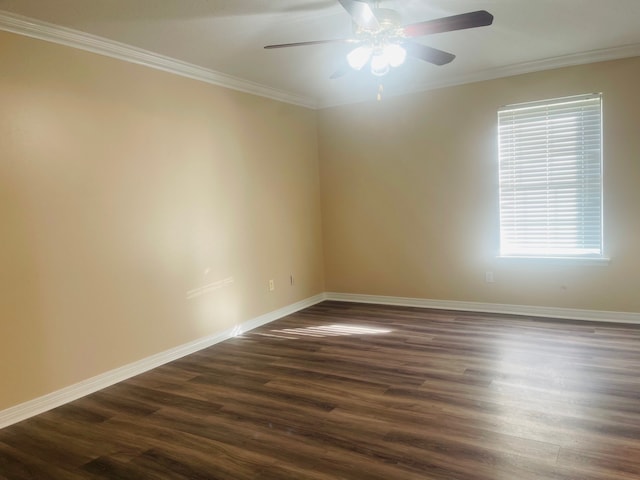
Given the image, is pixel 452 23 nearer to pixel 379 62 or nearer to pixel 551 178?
pixel 379 62

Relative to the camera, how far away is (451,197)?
4988 millimetres

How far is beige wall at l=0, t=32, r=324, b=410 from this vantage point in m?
2.91

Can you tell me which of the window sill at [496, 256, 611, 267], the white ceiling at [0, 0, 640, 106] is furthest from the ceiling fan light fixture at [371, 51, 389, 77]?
the window sill at [496, 256, 611, 267]

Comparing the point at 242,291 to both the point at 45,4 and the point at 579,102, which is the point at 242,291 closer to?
the point at 45,4

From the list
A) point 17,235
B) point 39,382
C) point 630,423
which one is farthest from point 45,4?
point 630,423

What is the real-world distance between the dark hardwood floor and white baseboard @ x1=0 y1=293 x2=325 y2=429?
0.08 metres

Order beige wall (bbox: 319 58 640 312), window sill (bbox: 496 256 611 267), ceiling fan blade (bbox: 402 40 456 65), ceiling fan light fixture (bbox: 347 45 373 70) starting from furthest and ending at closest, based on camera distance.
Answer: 1. window sill (bbox: 496 256 611 267)
2. beige wall (bbox: 319 58 640 312)
3. ceiling fan blade (bbox: 402 40 456 65)
4. ceiling fan light fixture (bbox: 347 45 373 70)

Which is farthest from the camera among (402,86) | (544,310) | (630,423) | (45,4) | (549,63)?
(402,86)

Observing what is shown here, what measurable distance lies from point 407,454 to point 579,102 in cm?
373

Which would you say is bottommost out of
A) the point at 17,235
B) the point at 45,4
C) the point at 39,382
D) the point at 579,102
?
the point at 39,382

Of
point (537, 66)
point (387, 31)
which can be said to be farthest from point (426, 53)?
point (537, 66)

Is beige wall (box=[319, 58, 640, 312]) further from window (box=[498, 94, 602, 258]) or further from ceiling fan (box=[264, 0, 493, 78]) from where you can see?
ceiling fan (box=[264, 0, 493, 78])

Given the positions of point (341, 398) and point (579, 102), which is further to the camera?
point (579, 102)

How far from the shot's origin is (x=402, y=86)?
5027 millimetres
